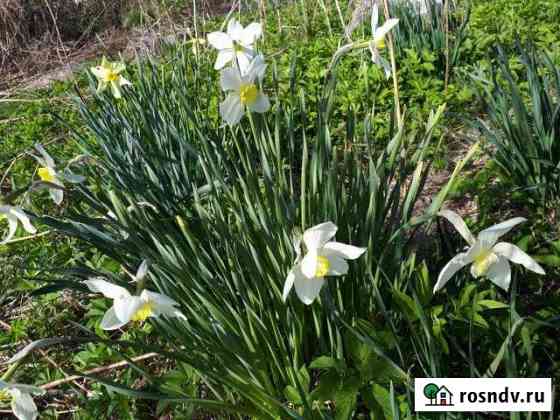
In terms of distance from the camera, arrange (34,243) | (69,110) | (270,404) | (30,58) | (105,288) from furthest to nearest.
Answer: (30,58) → (69,110) → (34,243) → (270,404) → (105,288)

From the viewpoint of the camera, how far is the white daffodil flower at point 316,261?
1043 millimetres

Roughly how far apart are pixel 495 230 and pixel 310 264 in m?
0.36

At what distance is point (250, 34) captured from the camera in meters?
1.61

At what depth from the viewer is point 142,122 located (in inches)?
92.1

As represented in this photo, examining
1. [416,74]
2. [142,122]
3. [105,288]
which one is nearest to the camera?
[105,288]

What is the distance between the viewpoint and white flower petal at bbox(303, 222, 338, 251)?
1035 mm

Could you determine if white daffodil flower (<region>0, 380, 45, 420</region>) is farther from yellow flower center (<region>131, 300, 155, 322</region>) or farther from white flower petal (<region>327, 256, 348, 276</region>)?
white flower petal (<region>327, 256, 348, 276</region>)

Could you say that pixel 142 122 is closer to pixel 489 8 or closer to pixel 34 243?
pixel 34 243

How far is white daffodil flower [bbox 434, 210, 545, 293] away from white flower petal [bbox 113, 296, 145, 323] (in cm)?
59

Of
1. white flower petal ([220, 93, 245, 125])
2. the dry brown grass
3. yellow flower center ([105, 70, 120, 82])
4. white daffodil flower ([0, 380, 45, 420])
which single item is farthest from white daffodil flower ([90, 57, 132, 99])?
the dry brown grass

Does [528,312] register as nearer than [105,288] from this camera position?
No

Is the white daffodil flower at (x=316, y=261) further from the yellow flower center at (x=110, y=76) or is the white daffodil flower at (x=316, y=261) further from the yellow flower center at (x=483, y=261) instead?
the yellow flower center at (x=110, y=76)

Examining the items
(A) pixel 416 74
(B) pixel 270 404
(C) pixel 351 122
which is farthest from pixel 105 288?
(A) pixel 416 74

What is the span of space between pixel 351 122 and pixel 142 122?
110cm
